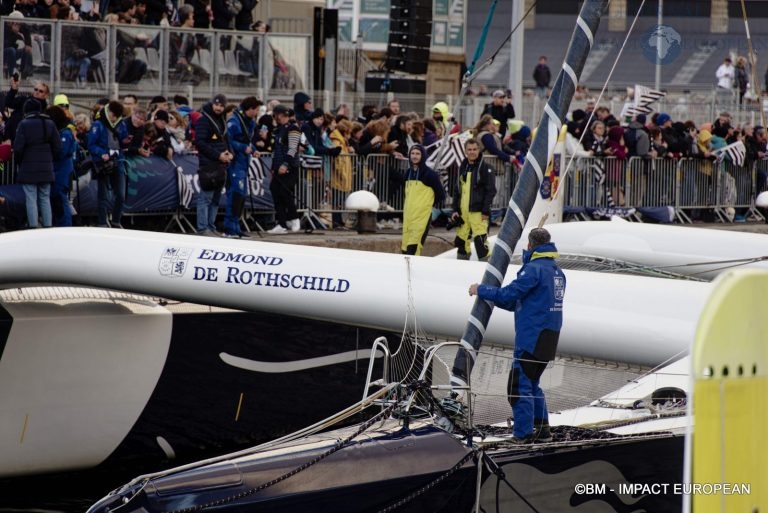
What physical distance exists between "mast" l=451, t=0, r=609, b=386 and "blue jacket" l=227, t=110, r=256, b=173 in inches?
250

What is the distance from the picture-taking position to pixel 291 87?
19672 millimetres

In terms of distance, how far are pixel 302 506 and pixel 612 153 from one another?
12464 mm

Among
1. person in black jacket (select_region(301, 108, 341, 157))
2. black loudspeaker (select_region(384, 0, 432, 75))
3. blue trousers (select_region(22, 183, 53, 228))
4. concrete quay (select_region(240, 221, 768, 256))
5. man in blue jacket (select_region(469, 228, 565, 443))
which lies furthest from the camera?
black loudspeaker (select_region(384, 0, 432, 75))

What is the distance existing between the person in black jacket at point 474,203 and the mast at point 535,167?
496cm

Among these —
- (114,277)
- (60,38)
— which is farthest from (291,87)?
(114,277)

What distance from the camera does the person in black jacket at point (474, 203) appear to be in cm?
1365

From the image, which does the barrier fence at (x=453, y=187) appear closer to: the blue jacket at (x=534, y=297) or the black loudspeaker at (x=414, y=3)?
the black loudspeaker at (x=414, y=3)

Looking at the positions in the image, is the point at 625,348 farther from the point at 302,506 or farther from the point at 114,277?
the point at 114,277


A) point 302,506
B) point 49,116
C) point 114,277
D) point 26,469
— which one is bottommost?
point 26,469

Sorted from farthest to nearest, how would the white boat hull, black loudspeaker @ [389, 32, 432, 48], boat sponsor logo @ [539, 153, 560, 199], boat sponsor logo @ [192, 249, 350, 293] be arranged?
black loudspeaker @ [389, 32, 432, 48], boat sponsor logo @ [539, 153, 560, 199], boat sponsor logo @ [192, 249, 350, 293], the white boat hull

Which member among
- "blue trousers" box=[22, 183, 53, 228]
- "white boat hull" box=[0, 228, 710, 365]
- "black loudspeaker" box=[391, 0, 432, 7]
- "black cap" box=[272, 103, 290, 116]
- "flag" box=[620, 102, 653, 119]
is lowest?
"white boat hull" box=[0, 228, 710, 365]

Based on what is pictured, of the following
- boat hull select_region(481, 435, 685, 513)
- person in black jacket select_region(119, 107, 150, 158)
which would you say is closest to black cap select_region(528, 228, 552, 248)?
boat hull select_region(481, 435, 685, 513)

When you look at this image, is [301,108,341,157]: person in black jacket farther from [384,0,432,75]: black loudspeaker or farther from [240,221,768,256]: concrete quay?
[384,0,432,75]: black loudspeaker

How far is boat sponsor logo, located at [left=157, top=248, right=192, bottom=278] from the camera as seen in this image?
10781mm
